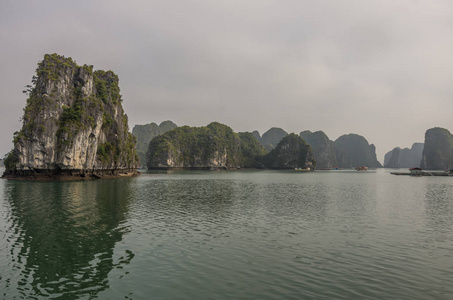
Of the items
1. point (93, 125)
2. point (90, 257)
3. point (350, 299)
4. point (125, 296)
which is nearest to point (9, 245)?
point (90, 257)

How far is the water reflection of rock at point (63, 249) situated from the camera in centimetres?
1300

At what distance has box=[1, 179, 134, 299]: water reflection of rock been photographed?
13000mm

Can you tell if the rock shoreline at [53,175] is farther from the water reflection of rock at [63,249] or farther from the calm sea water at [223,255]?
the calm sea water at [223,255]

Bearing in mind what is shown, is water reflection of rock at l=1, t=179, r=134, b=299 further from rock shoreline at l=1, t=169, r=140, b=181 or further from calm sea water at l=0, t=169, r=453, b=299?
rock shoreline at l=1, t=169, r=140, b=181

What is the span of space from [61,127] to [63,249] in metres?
80.6

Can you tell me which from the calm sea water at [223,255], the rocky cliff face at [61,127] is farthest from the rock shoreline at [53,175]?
the calm sea water at [223,255]

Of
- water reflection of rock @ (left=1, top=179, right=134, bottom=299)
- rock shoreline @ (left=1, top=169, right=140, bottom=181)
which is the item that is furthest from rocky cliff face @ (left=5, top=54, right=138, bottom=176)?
water reflection of rock @ (left=1, top=179, right=134, bottom=299)

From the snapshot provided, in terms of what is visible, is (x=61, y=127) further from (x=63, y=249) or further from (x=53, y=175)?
(x=63, y=249)

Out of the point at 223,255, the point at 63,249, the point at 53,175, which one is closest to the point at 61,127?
the point at 53,175

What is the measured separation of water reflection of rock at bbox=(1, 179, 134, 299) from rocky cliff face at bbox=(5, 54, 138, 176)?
57221mm

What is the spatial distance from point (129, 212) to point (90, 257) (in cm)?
1553

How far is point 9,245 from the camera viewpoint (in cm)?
1920

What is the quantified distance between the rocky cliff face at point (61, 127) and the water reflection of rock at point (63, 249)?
57221 mm

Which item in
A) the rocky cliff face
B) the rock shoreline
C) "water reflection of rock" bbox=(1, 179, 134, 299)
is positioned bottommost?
"water reflection of rock" bbox=(1, 179, 134, 299)
